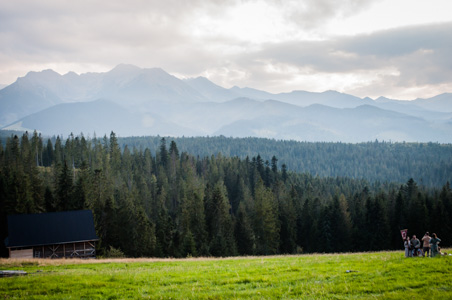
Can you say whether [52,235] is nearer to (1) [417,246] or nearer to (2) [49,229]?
(2) [49,229]

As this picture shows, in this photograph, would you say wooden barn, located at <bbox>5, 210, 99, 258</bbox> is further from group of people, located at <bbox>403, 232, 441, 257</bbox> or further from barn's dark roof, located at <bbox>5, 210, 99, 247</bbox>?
group of people, located at <bbox>403, 232, 441, 257</bbox>

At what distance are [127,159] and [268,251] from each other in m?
82.7

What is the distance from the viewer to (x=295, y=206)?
88125mm

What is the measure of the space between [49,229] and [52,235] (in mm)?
950

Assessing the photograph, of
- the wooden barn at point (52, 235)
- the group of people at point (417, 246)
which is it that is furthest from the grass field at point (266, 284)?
the wooden barn at point (52, 235)

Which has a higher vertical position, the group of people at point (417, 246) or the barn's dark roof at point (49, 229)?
the group of people at point (417, 246)

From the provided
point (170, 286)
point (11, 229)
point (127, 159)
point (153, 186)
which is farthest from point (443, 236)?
point (127, 159)

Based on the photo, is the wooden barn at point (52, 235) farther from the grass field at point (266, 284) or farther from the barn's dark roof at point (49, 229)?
the grass field at point (266, 284)

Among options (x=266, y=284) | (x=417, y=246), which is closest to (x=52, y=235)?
(x=266, y=284)

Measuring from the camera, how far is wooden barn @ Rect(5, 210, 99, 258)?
47000mm

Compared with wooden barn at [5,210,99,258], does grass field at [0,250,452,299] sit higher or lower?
higher

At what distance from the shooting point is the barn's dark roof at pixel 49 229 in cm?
4716

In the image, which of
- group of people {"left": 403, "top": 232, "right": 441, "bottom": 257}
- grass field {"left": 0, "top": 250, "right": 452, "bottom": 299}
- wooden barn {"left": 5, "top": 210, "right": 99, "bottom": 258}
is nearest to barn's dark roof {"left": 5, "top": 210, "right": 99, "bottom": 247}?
wooden barn {"left": 5, "top": 210, "right": 99, "bottom": 258}

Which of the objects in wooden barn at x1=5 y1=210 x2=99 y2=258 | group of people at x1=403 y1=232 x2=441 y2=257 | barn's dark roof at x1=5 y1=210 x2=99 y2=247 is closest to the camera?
group of people at x1=403 y1=232 x2=441 y2=257
